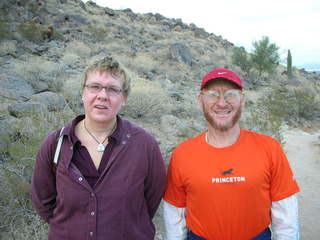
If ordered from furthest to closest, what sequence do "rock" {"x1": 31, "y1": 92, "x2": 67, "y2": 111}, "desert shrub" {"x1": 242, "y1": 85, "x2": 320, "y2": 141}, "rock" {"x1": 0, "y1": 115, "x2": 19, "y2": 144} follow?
1. "desert shrub" {"x1": 242, "y1": 85, "x2": 320, "y2": 141}
2. "rock" {"x1": 31, "y1": 92, "x2": 67, "y2": 111}
3. "rock" {"x1": 0, "y1": 115, "x2": 19, "y2": 144}

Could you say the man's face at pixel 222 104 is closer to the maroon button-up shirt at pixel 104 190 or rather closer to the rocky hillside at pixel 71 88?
the maroon button-up shirt at pixel 104 190

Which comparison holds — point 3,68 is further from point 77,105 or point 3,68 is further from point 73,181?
point 73,181

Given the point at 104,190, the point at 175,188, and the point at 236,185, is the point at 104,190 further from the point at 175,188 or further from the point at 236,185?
the point at 236,185

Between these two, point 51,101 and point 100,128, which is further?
point 51,101

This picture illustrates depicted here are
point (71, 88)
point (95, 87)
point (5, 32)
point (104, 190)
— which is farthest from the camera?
point (5, 32)

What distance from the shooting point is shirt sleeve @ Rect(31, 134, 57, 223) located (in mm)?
2107

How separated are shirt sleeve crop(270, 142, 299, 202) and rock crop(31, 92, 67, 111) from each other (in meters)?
5.83

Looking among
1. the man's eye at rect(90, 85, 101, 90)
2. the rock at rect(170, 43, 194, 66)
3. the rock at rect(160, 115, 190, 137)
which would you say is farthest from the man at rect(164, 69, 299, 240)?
the rock at rect(170, 43, 194, 66)

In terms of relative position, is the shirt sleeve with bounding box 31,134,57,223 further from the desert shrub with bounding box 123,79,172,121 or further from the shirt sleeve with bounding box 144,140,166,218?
the desert shrub with bounding box 123,79,172,121

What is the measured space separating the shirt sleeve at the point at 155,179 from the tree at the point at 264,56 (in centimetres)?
2280

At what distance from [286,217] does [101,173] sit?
1365mm

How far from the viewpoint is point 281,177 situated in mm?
2104

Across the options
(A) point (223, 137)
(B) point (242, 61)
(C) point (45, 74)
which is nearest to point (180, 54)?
(B) point (242, 61)

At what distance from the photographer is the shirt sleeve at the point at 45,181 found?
2.11m
